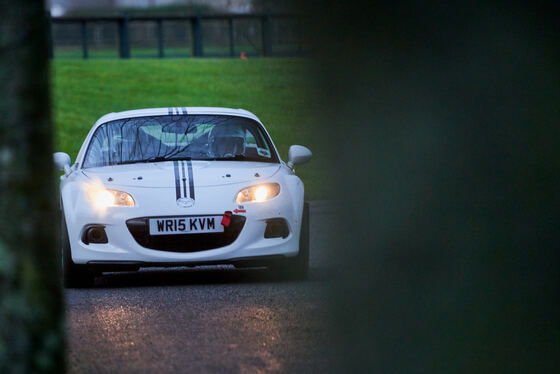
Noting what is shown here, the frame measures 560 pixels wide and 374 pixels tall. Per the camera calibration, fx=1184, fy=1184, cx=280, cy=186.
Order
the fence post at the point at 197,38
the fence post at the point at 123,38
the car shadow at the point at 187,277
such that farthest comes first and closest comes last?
the fence post at the point at 197,38 < the fence post at the point at 123,38 < the car shadow at the point at 187,277

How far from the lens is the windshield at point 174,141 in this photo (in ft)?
29.4

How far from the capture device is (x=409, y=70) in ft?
9.75

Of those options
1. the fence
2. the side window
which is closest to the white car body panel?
the side window

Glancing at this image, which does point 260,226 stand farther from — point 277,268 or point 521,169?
point 521,169

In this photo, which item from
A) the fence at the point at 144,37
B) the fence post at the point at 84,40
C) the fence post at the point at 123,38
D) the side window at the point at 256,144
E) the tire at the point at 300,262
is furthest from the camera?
the fence post at the point at 84,40

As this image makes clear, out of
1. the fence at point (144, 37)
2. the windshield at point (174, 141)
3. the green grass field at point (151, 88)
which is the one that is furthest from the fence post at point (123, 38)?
the windshield at point (174, 141)

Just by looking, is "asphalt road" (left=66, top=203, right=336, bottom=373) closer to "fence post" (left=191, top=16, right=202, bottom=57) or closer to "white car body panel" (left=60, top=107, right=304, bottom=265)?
"white car body panel" (left=60, top=107, right=304, bottom=265)

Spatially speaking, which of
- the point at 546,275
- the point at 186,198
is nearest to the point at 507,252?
the point at 546,275

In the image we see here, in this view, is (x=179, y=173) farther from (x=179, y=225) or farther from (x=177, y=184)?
(x=179, y=225)

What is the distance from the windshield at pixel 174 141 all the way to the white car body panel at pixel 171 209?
41cm

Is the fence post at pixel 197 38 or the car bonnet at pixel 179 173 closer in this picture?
the car bonnet at pixel 179 173

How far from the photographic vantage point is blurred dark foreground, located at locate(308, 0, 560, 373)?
9.68 feet

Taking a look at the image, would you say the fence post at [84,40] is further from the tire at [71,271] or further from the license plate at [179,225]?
the license plate at [179,225]

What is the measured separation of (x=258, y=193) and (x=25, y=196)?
5.18 meters
